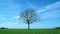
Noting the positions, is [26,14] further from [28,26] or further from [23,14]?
[28,26]

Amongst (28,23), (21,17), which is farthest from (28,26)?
(21,17)

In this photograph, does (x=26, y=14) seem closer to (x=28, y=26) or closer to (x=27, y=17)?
(x=27, y=17)

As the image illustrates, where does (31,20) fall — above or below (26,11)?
below

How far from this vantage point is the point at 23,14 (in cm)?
7006

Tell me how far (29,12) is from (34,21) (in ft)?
19.1

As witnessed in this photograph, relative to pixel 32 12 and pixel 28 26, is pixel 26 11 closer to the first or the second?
pixel 32 12

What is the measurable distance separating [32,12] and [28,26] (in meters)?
8.18

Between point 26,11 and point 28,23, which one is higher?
point 26,11

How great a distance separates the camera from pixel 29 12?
228 ft

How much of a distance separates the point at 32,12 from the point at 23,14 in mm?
5252

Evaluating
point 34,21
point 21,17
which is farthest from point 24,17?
point 34,21

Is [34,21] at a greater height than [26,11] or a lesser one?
lesser

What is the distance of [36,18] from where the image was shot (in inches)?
2731

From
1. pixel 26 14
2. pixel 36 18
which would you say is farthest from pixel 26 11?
pixel 36 18
